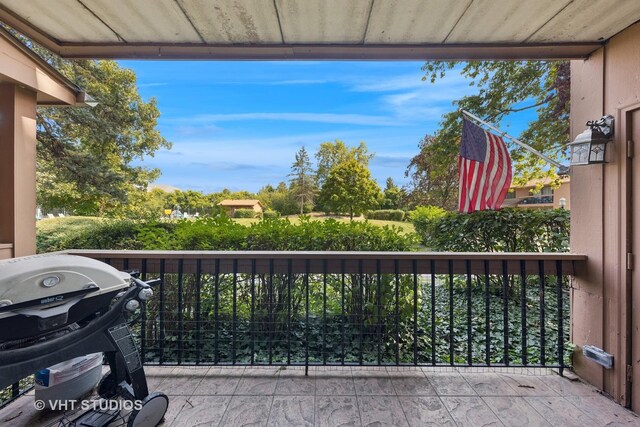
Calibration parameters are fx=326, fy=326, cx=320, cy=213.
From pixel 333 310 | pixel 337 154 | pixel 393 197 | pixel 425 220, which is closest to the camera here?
pixel 333 310

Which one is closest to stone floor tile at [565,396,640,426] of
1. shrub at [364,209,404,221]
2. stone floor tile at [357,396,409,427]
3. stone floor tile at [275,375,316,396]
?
stone floor tile at [357,396,409,427]

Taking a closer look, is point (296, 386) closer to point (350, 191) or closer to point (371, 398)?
point (371, 398)

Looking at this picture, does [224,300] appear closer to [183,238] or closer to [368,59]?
[183,238]

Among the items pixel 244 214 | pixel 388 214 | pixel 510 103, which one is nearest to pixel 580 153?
pixel 510 103

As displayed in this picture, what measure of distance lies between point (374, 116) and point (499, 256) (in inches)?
708

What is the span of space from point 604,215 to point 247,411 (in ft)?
8.72

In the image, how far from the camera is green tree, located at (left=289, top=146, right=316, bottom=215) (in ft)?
73.1

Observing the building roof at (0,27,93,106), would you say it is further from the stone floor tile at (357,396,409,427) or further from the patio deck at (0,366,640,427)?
the stone floor tile at (357,396,409,427)

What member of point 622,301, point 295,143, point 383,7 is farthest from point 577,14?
point 295,143

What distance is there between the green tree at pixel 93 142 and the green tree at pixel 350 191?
34.3 ft

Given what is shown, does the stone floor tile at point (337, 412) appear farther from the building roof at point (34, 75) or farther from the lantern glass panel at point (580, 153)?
the building roof at point (34, 75)

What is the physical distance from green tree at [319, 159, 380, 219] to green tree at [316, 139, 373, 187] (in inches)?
188

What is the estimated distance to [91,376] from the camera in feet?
6.46

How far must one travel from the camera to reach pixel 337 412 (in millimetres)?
1963
